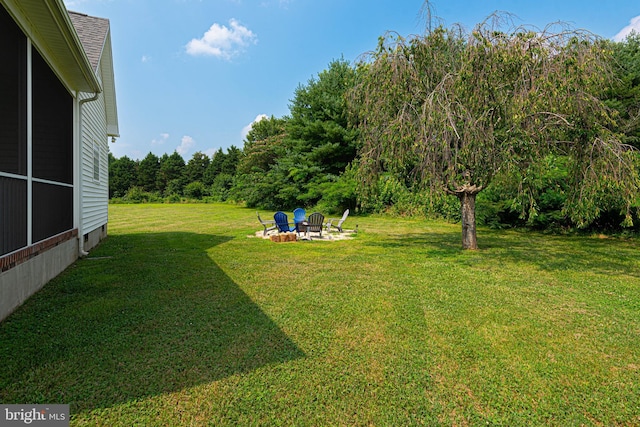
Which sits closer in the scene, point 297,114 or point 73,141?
point 73,141

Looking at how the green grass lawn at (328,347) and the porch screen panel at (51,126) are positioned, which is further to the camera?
the porch screen panel at (51,126)

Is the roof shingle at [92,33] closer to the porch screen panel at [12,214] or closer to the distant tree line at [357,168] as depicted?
the porch screen panel at [12,214]

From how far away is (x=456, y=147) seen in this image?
20.4ft

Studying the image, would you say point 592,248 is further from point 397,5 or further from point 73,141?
point 73,141

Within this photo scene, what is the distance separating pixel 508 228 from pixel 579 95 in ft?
27.6

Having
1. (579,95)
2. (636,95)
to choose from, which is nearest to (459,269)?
(579,95)

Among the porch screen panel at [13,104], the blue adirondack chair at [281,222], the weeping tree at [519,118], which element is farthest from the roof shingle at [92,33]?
the weeping tree at [519,118]

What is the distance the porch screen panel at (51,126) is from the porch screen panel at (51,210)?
0.19m

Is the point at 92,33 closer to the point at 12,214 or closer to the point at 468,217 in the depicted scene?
the point at 12,214

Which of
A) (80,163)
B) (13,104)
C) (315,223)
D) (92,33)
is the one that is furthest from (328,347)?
(92,33)

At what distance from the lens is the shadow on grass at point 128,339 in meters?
2.34

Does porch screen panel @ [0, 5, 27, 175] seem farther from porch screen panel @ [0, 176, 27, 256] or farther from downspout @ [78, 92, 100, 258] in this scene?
downspout @ [78, 92, 100, 258]

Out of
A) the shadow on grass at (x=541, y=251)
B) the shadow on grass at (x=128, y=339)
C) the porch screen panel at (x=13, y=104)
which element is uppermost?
the porch screen panel at (x=13, y=104)

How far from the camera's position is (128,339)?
308 cm
